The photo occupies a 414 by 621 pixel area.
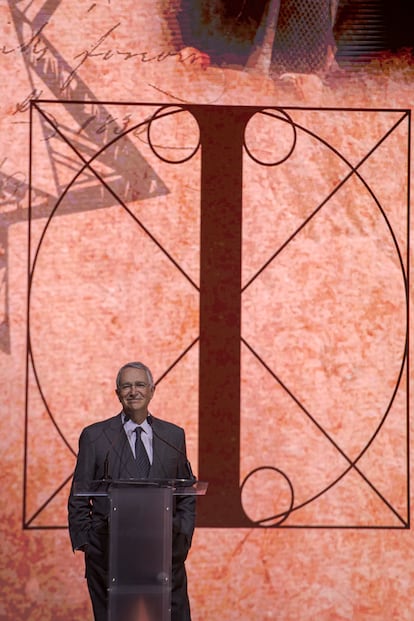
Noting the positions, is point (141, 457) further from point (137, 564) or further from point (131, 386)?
point (137, 564)

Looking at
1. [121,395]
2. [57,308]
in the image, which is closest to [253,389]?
[57,308]

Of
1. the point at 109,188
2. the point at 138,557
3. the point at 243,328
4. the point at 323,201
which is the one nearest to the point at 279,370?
the point at 243,328

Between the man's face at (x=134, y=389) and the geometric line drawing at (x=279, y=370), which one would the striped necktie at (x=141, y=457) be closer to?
the man's face at (x=134, y=389)

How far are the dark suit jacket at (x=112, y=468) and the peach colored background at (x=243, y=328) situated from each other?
3.02 ft

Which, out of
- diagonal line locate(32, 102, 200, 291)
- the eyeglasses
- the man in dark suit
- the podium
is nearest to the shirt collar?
the man in dark suit

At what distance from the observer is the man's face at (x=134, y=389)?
3.10 metres

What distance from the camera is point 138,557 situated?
9.19 ft

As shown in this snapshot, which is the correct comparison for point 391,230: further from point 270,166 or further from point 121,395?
point 121,395

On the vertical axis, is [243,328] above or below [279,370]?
above

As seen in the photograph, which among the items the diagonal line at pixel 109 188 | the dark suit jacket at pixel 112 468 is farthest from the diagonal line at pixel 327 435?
the dark suit jacket at pixel 112 468

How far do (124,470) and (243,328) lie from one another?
1181 millimetres

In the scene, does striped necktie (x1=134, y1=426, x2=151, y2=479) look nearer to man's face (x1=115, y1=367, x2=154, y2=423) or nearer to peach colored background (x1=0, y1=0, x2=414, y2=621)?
man's face (x1=115, y1=367, x2=154, y2=423)

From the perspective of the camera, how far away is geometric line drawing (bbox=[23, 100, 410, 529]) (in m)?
4.09

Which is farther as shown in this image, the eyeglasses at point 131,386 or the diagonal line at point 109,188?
the diagonal line at point 109,188
